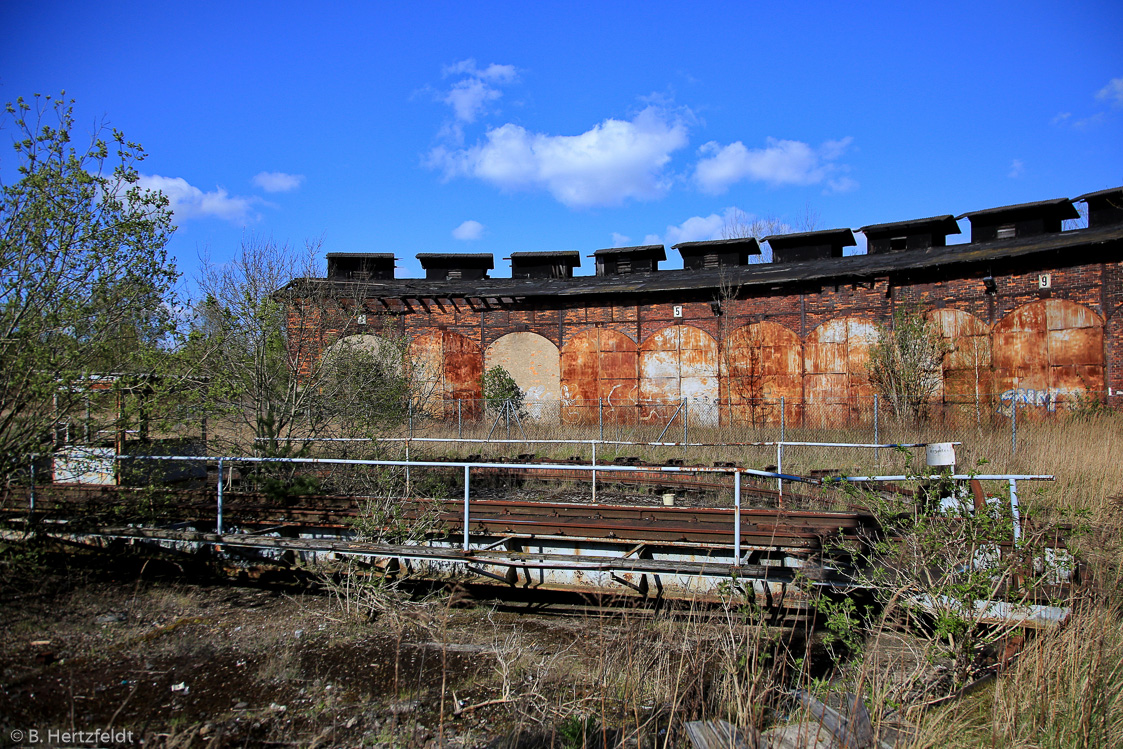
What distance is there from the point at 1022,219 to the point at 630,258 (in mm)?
15095

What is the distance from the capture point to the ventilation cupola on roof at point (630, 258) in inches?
1112

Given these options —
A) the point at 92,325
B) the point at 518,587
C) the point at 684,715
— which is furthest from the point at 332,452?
the point at 684,715

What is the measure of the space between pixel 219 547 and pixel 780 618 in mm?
6521

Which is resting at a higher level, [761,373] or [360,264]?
[360,264]

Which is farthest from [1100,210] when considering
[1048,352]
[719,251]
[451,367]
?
[451,367]

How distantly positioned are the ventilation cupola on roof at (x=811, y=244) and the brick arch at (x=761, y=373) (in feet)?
20.0

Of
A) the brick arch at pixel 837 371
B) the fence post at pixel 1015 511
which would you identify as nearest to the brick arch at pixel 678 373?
the brick arch at pixel 837 371

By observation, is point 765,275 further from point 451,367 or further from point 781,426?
point 451,367

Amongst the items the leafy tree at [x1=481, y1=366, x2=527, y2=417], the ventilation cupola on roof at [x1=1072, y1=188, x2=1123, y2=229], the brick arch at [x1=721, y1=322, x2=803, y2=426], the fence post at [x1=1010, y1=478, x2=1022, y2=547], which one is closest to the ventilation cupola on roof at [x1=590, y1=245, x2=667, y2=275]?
the brick arch at [x1=721, y1=322, x2=803, y2=426]

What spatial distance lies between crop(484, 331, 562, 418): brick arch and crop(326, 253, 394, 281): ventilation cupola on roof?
7802 millimetres

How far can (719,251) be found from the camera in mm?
27000

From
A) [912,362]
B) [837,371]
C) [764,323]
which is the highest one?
[764,323]

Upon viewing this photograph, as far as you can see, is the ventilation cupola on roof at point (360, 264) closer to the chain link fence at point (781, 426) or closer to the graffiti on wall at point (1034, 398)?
the chain link fence at point (781, 426)

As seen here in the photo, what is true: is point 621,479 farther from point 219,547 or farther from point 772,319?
point 772,319
